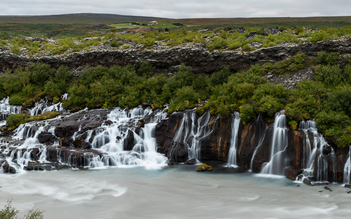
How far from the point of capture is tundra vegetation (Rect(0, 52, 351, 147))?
17406mm

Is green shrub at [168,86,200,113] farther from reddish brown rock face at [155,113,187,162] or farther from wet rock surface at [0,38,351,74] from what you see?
wet rock surface at [0,38,351,74]

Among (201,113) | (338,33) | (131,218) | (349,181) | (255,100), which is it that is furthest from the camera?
(338,33)

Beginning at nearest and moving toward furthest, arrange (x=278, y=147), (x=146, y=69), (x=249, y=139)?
(x=278, y=147) < (x=249, y=139) < (x=146, y=69)

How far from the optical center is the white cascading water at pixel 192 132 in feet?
65.8

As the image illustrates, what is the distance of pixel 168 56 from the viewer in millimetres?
27938

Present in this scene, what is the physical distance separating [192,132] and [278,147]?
603 centimetres

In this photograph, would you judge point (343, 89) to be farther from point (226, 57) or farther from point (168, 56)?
point (168, 56)

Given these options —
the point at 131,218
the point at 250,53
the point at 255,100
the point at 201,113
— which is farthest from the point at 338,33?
the point at 131,218

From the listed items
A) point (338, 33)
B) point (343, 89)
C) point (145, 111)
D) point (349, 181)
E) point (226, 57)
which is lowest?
point (349, 181)

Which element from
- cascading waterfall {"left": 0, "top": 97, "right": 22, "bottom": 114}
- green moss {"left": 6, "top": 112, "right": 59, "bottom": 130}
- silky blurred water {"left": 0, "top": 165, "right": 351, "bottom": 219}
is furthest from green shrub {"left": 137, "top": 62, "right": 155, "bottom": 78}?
silky blurred water {"left": 0, "top": 165, "right": 351, "bottom": 219}

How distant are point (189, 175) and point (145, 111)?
8576 millimetres

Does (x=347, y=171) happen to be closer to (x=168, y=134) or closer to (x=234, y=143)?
(x=234, y=143)

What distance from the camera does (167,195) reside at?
14641 millimetres

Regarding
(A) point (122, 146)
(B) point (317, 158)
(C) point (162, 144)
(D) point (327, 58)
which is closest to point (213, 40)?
(D) point (327, 58)
